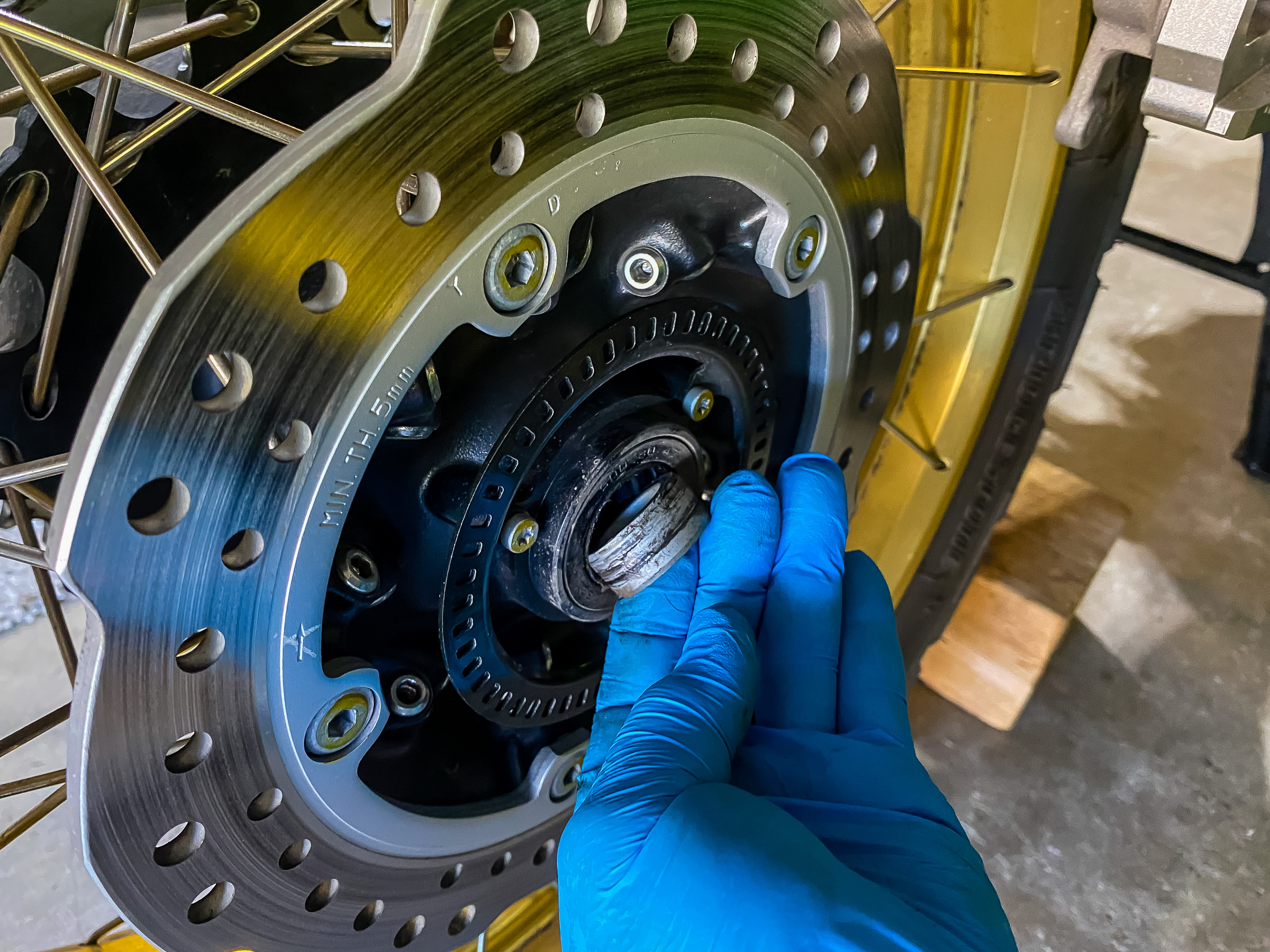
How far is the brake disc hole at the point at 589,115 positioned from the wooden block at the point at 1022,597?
0.98 metres

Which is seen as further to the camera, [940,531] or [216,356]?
[940,531]

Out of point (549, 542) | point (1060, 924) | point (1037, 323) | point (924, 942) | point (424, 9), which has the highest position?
point (424, 9)

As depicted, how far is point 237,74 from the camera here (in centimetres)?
49

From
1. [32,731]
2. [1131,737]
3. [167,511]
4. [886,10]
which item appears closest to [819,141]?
[886,10]

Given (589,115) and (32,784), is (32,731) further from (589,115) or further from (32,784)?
(589,115)

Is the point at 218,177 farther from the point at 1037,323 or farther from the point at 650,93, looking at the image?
the point at 1037,323

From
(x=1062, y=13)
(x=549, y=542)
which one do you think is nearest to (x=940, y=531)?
(x=1062, y=13)

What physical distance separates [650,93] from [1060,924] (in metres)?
1.12

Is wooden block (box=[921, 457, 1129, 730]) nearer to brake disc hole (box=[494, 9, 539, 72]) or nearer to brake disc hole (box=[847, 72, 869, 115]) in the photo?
brake disc hole (box=[847, 72, 869, 115])

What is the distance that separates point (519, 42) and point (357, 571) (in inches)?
10.2

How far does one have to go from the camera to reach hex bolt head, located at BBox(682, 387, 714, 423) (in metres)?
0.55

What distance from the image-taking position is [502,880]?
2.07 ft

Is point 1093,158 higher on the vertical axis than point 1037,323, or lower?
higher

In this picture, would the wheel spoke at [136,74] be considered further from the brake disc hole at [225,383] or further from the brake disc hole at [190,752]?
the brake disc hole at [190,752]
